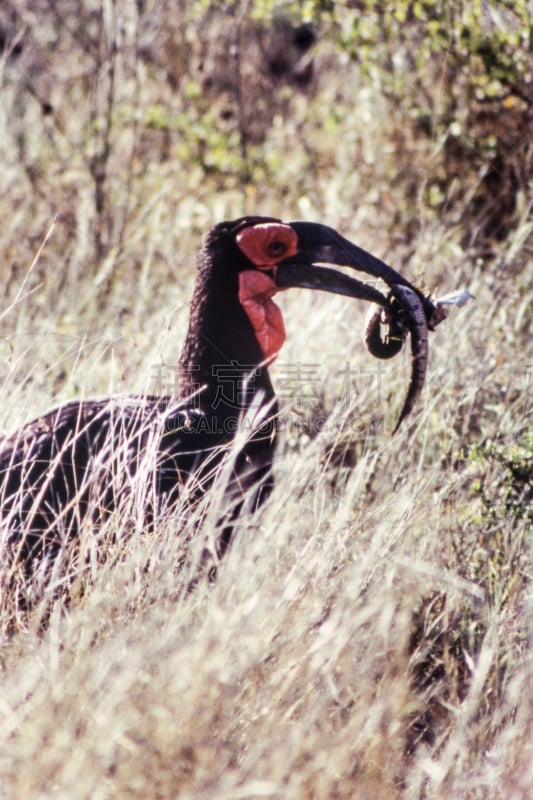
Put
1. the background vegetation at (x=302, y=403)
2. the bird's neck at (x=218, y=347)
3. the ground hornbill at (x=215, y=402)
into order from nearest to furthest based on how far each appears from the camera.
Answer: the background vegetation at (x=302, y=403) < the ground hornbill at (x=215, y=402) < the bird's neck at (x=218, y=347)

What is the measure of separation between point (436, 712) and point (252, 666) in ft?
2.38

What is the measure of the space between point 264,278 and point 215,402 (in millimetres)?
430


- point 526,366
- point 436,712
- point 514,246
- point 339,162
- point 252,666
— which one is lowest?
point 436,712

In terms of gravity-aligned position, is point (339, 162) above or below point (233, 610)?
above

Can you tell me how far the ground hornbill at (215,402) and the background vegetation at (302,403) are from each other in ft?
0.53

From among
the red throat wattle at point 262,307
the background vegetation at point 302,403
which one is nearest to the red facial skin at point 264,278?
the red throat wattle at point 262,307

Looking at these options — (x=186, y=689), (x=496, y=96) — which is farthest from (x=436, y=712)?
(x=496, y=96)

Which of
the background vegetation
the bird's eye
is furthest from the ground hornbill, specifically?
the background vegetation

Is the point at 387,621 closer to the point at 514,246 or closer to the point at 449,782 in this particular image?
the point at 449,782

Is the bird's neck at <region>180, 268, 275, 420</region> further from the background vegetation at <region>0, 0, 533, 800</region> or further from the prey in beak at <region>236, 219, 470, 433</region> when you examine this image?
the background vegetation at <region>0, 0, 533, 800</region>

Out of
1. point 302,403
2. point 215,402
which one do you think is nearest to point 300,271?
point 215,402

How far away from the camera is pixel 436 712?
260cm

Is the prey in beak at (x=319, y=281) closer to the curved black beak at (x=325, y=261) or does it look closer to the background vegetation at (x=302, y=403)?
the curved black beak at (x=325, y=261)

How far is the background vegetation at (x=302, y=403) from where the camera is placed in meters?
2.01
